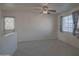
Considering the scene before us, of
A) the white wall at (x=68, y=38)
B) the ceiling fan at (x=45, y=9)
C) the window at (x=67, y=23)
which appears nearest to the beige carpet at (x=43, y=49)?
the white wall at (x=68, y=38)

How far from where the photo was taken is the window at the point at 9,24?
1796 mm

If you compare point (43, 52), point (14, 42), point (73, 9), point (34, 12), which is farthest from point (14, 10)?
point (73, 9)

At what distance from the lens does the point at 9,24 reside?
1.81 m

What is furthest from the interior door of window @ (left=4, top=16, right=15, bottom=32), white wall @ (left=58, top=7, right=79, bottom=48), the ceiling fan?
white wall @ (left=58, top=7, right=79, bottom=48)

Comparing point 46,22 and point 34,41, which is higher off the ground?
point 46,22

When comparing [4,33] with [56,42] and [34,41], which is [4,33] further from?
[56,42]

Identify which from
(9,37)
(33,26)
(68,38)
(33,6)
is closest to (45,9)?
(33,6)

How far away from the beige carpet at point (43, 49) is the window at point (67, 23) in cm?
22

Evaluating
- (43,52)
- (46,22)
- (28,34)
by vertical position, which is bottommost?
(43,52)

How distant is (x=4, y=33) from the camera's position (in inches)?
70.6

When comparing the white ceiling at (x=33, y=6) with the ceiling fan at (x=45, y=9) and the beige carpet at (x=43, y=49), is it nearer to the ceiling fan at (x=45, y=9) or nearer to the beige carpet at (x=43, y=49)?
the ceiling fan at (x=45, y=9)

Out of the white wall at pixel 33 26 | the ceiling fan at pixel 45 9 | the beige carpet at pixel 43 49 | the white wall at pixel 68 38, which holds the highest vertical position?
the ceiling fan at pixel 45 9

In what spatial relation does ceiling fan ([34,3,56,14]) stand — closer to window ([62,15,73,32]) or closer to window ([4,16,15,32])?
window ([62,15,73,32])

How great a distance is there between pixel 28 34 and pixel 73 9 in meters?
0.73
